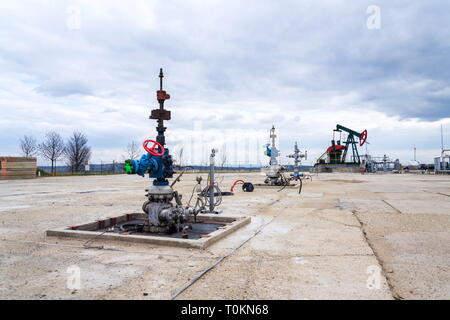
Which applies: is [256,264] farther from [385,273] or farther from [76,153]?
[76,153]

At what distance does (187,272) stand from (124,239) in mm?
2179

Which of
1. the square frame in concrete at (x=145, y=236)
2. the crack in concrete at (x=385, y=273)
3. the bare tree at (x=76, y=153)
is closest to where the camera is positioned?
the crack in concrete at (x=385, y=273)

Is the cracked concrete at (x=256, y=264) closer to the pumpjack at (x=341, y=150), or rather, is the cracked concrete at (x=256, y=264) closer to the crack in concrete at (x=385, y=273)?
the crack in concrete at (x=385, y=273)

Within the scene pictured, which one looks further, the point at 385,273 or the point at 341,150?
the point at 341,150

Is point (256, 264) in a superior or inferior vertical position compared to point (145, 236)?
inferior

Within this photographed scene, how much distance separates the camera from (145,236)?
589 centimetres

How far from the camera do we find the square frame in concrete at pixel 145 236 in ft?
18.2

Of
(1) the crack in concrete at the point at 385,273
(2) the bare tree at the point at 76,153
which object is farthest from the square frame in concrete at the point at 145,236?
(2) the bare tree at the point at 76,153

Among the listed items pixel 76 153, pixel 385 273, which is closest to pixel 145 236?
pixel 385 273

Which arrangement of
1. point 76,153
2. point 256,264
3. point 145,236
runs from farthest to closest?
point 76,153
point 145,236
point 256,264

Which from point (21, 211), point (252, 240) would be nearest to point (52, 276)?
point (252, 240)

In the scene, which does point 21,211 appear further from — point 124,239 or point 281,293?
point 281,293

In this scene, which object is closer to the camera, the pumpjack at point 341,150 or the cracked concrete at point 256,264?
the cracked concrete at point 256,264
